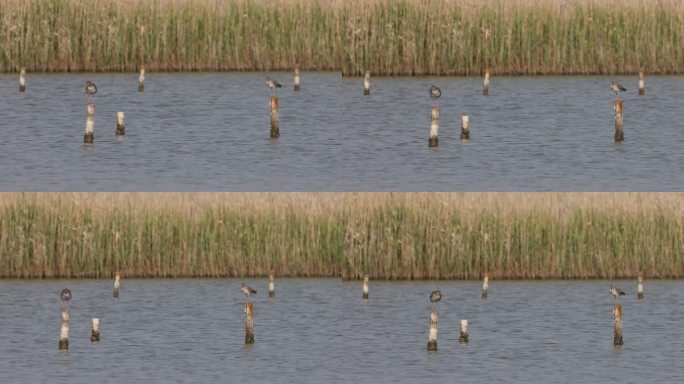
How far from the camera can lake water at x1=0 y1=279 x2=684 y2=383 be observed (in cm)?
2792

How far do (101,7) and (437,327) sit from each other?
588 inches

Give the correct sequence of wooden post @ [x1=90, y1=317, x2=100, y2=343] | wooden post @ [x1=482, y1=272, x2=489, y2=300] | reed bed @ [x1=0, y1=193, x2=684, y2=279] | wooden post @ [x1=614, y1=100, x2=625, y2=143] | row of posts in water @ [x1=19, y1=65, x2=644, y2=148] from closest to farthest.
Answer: wooden post @ [x1=90, y1=317, x2=100, y2=343] → wooden post @ [x1=482, y1=272, x2=489, y2=300] → row of posts in water @ [x1=19, y1=65, x2=644, y2=148] → wooden post @ [x1=614, y1=100, x2=625, y2=143] → reed bed @ [x1=0, y1=193, x2=684, y2=279]

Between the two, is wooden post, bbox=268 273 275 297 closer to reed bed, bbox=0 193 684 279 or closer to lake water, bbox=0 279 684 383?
lake water, bbox=0 279 684 383

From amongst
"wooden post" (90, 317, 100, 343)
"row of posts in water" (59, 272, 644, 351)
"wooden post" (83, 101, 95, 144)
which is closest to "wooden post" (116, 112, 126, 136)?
"wooden post" (83, 101, 95, 144)

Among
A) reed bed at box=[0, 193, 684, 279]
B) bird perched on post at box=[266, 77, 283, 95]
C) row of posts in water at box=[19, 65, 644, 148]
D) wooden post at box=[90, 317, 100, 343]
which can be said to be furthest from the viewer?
bird perched on post at box=[266, 77, 283, 95]

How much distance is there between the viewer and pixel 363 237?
35750mm

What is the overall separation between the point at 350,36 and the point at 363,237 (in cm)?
739

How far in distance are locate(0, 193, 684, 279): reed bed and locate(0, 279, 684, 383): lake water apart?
31 centimetres

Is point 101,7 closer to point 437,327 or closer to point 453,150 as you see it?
point 453,150

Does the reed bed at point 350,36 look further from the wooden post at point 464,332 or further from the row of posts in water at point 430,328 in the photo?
the wooden post at point 464,332

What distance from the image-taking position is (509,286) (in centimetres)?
3566

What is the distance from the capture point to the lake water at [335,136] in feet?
105

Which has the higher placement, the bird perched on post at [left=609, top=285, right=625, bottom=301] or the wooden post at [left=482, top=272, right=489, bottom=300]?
the bird perched on post at [left=609, top=285, right=625, bottom=301]

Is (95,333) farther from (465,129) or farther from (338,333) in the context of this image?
(465,129)
